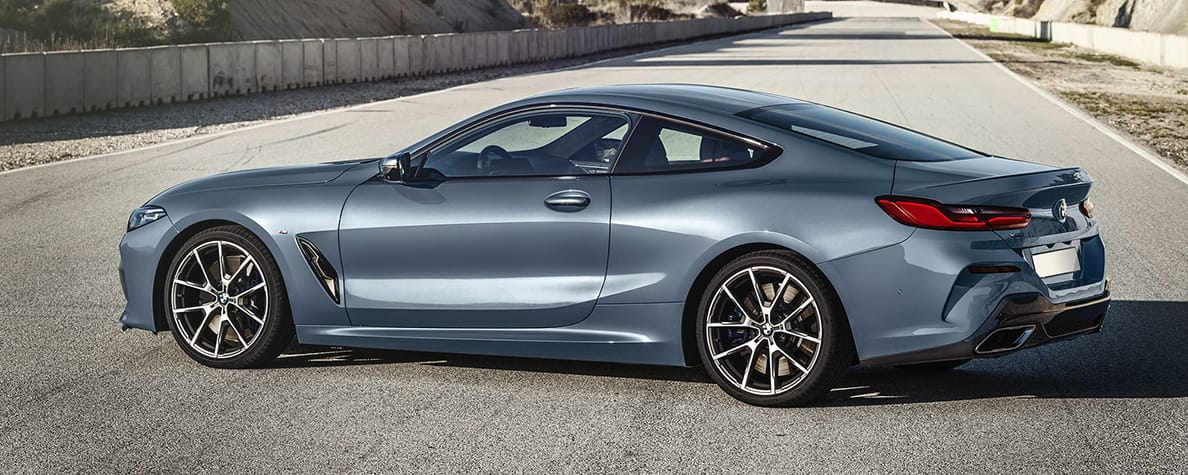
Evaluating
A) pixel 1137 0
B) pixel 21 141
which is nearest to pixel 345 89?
pixel 21 141

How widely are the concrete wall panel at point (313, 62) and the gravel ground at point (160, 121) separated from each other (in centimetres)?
33

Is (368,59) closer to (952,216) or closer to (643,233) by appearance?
(643,233)

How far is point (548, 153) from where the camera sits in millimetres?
6406

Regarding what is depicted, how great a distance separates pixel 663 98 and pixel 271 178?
6.29ft

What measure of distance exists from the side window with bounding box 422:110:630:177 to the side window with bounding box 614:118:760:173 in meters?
0.09

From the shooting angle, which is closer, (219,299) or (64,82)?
(219,299)

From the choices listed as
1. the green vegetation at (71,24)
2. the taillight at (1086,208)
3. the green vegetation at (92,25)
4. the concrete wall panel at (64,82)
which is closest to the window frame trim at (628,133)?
the taillight at (1086,208)

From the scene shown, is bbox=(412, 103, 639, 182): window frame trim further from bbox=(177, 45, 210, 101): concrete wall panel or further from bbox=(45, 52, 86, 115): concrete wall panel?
bbox=(177, 45, 210, 101): concrete wall panel

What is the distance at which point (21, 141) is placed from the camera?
62.0ft

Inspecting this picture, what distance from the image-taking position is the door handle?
6.06 metres

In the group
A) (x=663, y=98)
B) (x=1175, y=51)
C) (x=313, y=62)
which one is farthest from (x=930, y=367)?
(x=1175, y=51)

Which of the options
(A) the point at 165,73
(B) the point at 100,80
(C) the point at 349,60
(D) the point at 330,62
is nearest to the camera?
(B) the point at 100,80

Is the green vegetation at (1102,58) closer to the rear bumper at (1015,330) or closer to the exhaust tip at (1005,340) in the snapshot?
the rear bumper at (1015,330)

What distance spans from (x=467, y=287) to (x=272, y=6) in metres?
43.7
